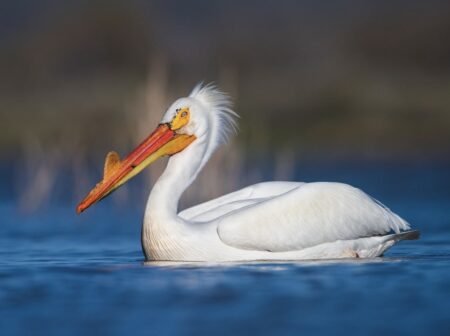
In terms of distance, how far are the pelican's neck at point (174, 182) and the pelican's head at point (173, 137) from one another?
0.05 metres

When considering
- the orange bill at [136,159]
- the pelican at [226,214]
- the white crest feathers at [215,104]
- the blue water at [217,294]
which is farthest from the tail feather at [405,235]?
the orange bill at [136,159]

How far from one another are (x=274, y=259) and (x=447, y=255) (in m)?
1.60

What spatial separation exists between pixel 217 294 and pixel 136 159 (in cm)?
179

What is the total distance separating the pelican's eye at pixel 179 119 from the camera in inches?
349

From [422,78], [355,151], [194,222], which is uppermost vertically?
[422,78]

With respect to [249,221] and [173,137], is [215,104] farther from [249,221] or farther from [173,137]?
[249,221]

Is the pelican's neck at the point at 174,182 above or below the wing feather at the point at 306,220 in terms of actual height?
above

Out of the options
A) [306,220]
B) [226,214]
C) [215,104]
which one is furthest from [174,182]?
[306,220]

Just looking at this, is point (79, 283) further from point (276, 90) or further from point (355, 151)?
point (276, 90)

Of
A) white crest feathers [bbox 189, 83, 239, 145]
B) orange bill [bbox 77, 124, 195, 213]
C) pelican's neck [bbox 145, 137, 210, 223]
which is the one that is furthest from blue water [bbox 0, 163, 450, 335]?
white crest feathers [bbox 189, 83, 239, 145]

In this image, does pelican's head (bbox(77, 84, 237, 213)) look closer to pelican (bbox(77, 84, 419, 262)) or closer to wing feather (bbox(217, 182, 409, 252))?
pelican (bbox(77, 84, 419, 262))

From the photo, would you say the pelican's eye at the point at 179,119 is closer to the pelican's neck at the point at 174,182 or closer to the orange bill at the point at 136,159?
the orange bill at the point at 136,159

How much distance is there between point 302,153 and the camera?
30078 millimetres

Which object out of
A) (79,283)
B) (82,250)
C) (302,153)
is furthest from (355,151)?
(79,283)
